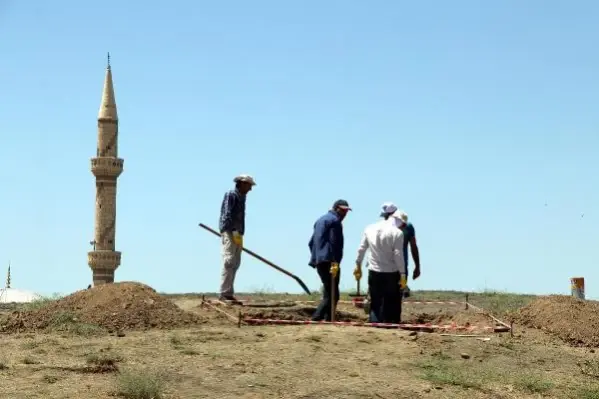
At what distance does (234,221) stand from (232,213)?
148 millimetres

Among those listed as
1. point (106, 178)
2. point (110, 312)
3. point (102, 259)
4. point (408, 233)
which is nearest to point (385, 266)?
point (408, 233)

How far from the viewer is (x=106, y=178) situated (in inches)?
1874

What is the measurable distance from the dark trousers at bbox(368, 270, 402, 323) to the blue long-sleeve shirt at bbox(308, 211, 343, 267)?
3.03ft

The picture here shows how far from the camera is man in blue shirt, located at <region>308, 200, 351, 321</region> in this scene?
1652cm

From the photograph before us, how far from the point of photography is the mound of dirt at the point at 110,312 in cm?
1551

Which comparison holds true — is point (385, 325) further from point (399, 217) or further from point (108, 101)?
point (108, 101)

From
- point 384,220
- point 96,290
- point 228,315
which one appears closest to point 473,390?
point 384,220

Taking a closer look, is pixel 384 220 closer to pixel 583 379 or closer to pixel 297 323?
pixel 297 323

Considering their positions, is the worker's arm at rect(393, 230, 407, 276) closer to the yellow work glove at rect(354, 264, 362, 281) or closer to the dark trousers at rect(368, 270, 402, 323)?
the dark trousers at rect(368, 270, 402, 323)

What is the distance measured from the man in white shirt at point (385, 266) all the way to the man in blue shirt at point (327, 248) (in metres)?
0.77

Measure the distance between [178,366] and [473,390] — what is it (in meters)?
3.38

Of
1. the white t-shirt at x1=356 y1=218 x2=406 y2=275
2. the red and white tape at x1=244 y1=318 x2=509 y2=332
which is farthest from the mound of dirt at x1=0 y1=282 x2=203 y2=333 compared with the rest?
the white t-shirt at x1=356 y1=218 x2=406 y2=275

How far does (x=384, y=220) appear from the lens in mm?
16062

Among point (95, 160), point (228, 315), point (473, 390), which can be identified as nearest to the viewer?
point (473, 390)
